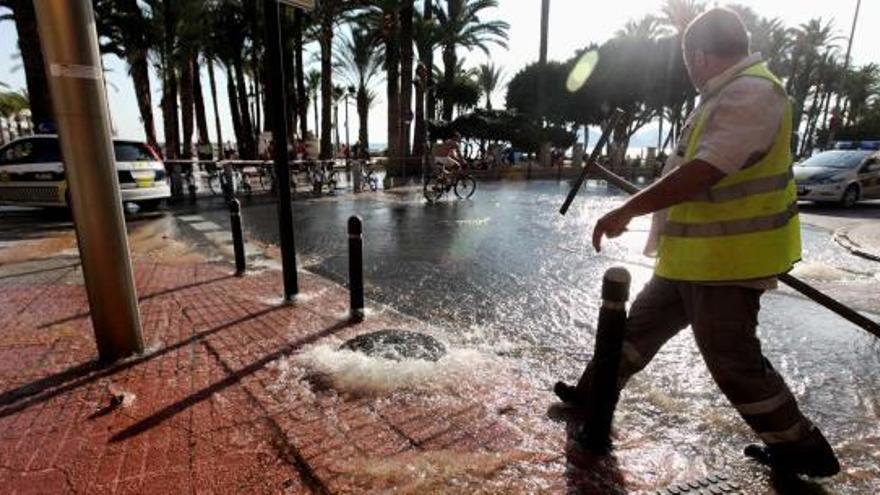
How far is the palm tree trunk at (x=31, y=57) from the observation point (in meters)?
14.3

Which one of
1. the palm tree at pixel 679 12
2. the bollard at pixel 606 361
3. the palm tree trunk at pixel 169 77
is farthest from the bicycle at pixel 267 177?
the palm tree at pixel 679 12

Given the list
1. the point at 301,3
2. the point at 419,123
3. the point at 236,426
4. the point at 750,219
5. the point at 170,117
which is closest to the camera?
the point at 750,219

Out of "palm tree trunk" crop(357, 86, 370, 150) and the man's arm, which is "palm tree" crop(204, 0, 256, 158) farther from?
the man's arm

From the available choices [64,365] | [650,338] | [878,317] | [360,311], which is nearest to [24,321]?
[64,365]

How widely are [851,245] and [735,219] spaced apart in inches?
338

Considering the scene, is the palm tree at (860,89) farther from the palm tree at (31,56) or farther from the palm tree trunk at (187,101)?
the palm tree at (31,56)

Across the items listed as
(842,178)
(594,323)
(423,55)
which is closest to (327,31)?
(423,55)

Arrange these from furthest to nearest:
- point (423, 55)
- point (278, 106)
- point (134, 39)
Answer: point (423, 55) < point (134, 39) < point (278, 106)

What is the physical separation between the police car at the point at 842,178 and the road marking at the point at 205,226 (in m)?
14.8

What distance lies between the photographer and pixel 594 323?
4.95 m

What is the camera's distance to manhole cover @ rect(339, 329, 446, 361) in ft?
13.1

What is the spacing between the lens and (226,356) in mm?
4023

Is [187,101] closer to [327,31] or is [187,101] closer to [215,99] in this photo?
[327,31]

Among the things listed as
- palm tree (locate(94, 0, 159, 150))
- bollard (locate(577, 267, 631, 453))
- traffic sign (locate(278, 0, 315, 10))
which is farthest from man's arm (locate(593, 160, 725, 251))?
palm tree (locate(94, 0, 159, 150))
